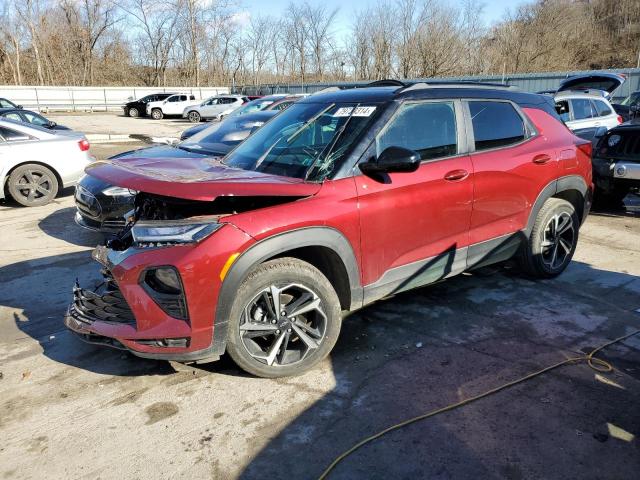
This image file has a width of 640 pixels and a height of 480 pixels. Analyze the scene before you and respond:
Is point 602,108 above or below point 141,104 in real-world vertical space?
below

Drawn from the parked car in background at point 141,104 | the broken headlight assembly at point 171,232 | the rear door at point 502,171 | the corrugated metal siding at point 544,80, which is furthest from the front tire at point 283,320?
the parked car in background at point 141,104

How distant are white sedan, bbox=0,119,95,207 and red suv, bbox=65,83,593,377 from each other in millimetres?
5714

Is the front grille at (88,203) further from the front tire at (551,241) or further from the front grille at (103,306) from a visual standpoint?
the front tire at (551,241)

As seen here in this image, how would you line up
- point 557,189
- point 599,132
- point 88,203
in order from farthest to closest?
point 599,132, point 88,203, point 557,189

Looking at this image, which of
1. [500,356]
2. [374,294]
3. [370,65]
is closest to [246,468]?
[374,294]

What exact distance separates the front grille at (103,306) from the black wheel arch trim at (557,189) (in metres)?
3.43

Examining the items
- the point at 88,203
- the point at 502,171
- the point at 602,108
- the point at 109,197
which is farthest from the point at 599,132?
the point at 88,203

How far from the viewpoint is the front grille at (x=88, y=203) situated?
19.7ft

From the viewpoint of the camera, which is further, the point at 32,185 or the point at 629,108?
the point at 629,108

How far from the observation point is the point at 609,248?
621cm

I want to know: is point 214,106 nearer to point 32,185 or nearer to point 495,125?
point 32,185

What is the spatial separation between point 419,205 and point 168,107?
33408mm

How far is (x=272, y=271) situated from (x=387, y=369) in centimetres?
105

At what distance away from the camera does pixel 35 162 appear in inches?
338
